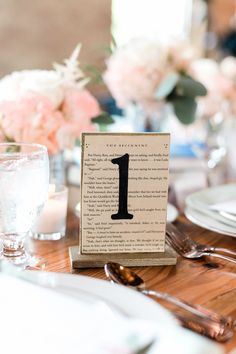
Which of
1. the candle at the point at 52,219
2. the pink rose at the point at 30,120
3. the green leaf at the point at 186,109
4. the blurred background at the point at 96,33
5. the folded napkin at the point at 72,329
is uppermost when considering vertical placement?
the blurred background at the point at 96,33

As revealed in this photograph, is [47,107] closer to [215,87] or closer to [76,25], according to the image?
[215,87]

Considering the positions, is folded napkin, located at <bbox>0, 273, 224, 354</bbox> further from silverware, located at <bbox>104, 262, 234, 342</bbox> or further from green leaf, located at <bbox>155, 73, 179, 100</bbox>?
green leaf, located at <bbox>155, 73, 179, 100</bbox>

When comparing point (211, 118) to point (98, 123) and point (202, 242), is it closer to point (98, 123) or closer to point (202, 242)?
point (98, 123)

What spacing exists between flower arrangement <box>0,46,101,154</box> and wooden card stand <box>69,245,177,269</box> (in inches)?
11.7

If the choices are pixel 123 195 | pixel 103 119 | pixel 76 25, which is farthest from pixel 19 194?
pixel 76 25

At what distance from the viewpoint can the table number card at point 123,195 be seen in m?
0.79

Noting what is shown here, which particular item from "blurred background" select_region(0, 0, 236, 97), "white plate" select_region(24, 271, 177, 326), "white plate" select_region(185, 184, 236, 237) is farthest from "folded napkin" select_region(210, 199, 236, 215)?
"blurred background" select_region(0, 0, 236, 97)

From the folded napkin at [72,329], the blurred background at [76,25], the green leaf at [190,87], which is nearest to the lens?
the folded napkin at [72,329]

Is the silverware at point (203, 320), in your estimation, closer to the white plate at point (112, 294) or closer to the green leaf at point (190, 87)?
the white plate at point (112, 294)

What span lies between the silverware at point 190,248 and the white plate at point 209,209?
0.05 meters

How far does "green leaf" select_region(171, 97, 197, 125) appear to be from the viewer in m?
1.54

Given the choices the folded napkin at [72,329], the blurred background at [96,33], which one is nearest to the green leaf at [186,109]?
the blurred background at [96,33]

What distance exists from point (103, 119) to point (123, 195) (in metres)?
0.52

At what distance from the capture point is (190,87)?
152cm
